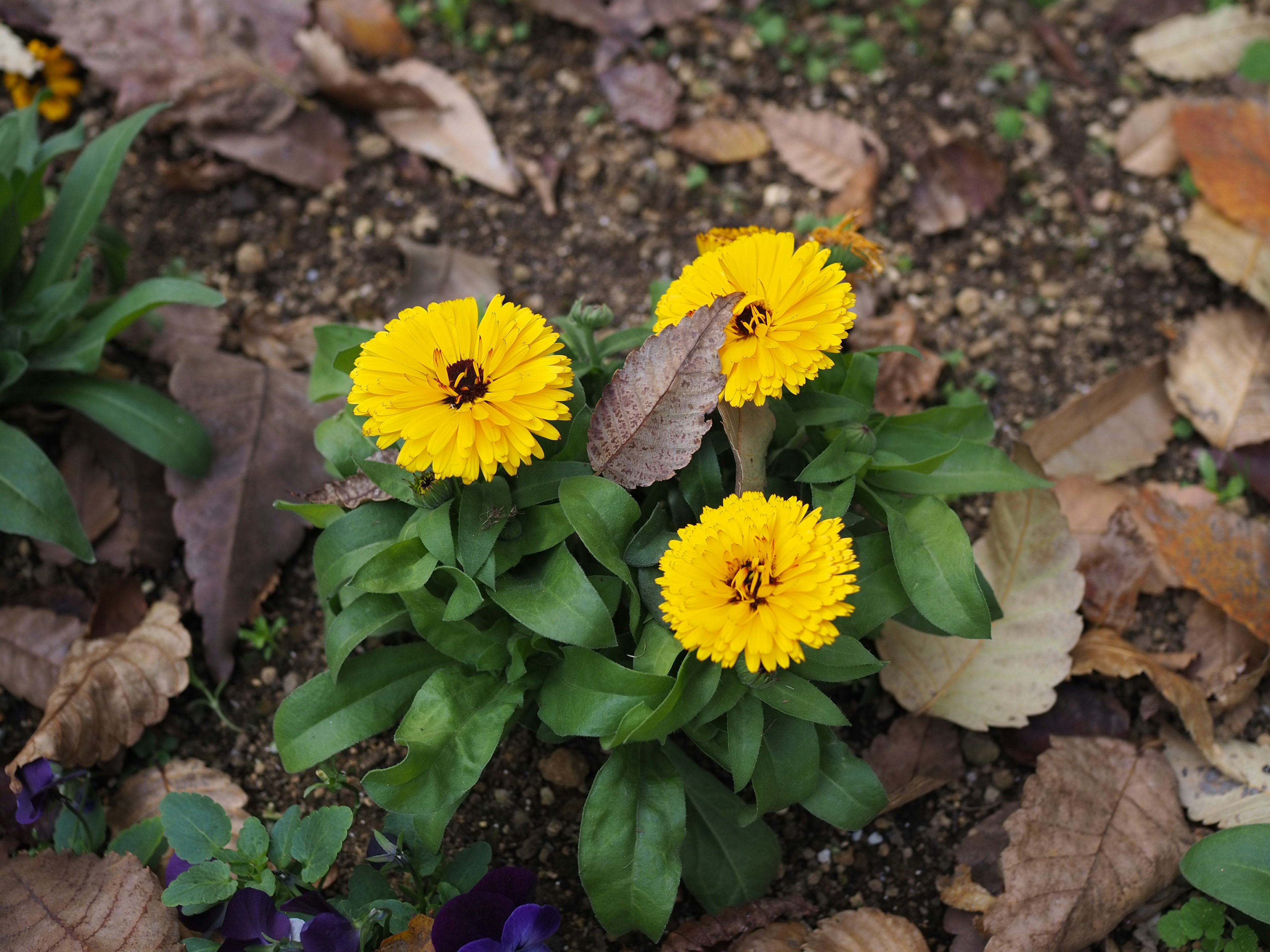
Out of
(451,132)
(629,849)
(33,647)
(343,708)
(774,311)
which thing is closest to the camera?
(774,311)

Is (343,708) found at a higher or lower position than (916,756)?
higher

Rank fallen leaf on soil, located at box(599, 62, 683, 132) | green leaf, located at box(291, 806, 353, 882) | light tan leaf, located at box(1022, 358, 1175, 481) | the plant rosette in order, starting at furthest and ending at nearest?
fallen leaf on soil, located at box(599, 62, 683, 132), light tan leaf, located at box(1022, 358, 1175, 481), green leaf, located at box(291, 806, 353, 882), the plant rosette

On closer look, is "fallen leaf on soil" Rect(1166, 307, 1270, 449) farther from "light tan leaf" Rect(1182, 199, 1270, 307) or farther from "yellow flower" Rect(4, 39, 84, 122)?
"yellow flower" Rect(4, 39, 84, 122)

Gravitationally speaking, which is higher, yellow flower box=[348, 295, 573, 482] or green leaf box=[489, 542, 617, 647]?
yellow flower box=[348, 295, 573, 482]

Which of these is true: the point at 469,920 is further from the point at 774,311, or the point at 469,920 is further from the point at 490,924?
the point at 774,311

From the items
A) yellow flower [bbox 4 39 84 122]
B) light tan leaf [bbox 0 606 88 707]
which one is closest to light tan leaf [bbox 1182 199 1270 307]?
light tan leaf [bbox 0 606 88 707]

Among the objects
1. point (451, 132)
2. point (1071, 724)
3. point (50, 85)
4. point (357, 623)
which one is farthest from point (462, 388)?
point (50, 85)
